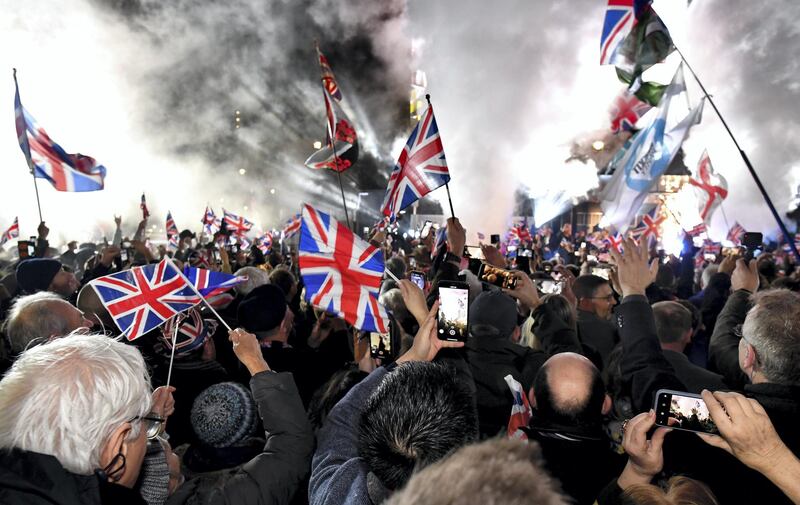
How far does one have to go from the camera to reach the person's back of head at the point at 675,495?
1.28 meters

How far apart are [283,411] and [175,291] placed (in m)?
1.89

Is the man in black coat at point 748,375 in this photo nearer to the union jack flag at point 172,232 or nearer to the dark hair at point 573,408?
the dark hair at point 573,408

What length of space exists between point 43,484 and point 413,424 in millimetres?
872

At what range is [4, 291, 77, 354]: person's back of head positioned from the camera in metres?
2.88

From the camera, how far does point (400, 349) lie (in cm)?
363

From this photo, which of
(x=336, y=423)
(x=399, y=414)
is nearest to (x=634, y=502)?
(x=399, y=414)

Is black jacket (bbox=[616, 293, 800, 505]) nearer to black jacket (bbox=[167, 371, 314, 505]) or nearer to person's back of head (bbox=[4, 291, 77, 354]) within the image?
black jacket (bbox=[167, 371, 314, 505])

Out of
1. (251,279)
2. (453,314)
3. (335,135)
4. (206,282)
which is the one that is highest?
(335,135)

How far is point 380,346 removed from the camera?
124 inches

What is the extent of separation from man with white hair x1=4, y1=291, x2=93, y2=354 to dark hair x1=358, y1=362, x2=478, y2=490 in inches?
91.7

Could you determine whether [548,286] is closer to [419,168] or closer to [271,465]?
[419,168]

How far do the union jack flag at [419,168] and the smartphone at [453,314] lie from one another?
300 cm

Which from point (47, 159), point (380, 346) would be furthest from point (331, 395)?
point (47, 159)

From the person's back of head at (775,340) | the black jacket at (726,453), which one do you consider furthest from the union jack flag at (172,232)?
the person's back of head at (775,340)
